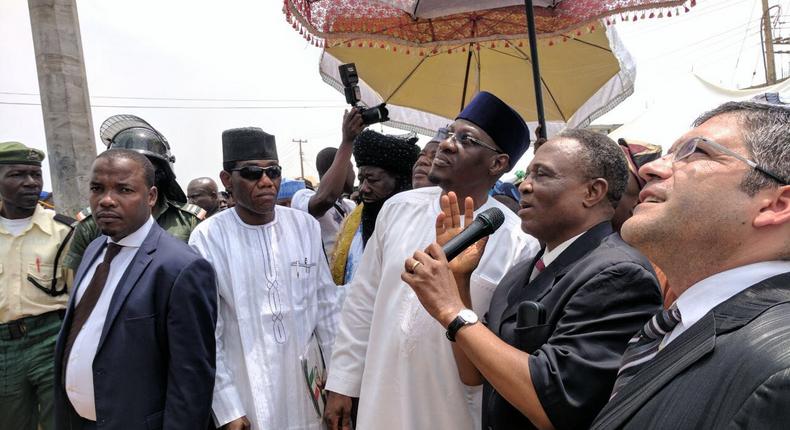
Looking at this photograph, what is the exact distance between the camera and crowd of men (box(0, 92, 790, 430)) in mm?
1254

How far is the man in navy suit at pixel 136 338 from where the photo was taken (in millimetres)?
2516

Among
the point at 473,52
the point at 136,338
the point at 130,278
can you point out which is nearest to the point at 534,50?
the point at 473,52

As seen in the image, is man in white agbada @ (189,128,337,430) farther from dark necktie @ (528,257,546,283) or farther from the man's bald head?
the man's bald head

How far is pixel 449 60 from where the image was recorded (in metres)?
4.91

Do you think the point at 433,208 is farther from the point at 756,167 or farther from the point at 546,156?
the point at 756,167

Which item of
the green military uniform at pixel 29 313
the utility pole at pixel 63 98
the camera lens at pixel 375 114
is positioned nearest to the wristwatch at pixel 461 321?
the camera lens at pixel 375 114

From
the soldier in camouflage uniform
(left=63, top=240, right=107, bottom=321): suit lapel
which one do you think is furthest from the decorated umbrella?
(left=63, top=240, right=107, bottom=321): suit lapel

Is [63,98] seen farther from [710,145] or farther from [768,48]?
[768,48]

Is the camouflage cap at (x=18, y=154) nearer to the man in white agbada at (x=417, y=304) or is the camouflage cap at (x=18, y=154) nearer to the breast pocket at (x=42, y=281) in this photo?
the breast pocket at (x=42, y=281)

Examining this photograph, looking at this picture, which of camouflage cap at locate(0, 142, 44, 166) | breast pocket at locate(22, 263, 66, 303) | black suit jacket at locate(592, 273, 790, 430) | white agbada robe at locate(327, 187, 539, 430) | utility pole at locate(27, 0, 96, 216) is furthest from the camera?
utility pole at locate(27, 0, 96, 216)

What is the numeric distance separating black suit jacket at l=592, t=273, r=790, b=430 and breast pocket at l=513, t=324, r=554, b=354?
508 mm

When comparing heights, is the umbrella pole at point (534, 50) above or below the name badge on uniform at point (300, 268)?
above

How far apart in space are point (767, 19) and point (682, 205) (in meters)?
26.0

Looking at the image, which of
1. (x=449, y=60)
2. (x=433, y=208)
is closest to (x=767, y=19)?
(x=449, y=60)
